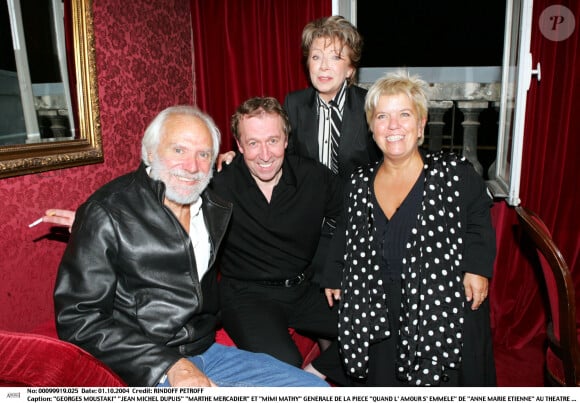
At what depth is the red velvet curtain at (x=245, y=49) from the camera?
3188mm

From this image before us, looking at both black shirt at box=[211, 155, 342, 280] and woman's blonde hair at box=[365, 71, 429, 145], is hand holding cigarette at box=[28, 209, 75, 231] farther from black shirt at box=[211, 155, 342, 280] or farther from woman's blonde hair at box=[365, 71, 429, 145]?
woman's blonde hair at box=[365, 71, 429, 145]

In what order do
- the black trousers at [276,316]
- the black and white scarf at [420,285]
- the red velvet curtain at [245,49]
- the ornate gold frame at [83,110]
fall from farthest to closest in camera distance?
the red velvet curtain at [245,49], the ornate gold frame at [83,110], the black trousers at [276,316], the black and white scarf at [420,285]

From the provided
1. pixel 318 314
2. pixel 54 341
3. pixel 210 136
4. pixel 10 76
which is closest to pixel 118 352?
pixel 54 341

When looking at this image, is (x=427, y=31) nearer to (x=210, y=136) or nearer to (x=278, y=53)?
(x=278, y=53)

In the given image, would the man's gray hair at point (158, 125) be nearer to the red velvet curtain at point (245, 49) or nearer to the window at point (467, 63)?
the window at point (467, 63)

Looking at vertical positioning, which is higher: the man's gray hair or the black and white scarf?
the man's gray hair

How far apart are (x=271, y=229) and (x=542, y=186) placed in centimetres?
188

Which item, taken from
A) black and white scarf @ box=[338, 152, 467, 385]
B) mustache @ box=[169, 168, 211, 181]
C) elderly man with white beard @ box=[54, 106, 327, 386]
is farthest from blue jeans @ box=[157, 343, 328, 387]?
mustache @ box=[169, 168, 211, 181]

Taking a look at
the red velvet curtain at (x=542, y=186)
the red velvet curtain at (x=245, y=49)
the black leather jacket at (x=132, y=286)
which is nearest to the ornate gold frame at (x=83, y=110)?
the black leather jacket at (x=132, y=286)

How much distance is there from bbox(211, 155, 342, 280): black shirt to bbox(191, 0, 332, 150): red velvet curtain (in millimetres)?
→ 1290

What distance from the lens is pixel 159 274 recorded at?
5.03 feet

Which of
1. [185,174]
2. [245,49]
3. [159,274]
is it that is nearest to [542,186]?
[245,49]

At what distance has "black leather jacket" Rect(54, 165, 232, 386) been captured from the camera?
4.54 ft

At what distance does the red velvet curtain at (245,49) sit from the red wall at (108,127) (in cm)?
13
